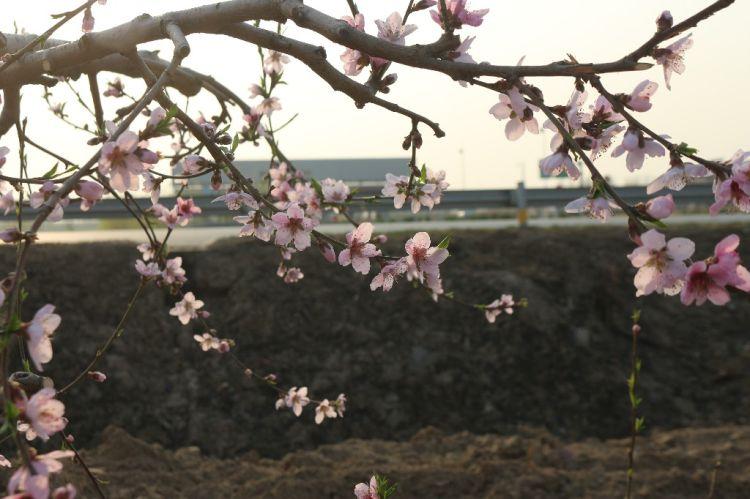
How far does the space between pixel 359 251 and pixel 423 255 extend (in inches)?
7.2

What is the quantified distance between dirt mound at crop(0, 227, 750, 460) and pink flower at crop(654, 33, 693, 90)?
11.5 ft

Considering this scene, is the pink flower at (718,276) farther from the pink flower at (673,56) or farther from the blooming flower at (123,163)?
the blooming flower at (123,163)

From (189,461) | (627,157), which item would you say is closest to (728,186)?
(627,157)

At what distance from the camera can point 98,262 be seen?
229 inches

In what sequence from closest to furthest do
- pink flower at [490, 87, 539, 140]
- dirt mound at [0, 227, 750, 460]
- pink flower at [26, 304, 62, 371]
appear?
pink flower at [26, 304, 62, 371]
pink flower at [490, 87, 539, 140]
dirt mound at [0, 227, 750, 460]

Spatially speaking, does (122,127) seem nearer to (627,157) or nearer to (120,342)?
(627,157)

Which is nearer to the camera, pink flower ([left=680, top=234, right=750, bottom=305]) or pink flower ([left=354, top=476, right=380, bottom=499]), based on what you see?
pink flower ([left=680, top=234, right=750, bottom=305])

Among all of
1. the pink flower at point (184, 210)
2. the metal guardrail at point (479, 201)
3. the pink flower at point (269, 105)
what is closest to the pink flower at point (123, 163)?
the pink flower at point (184, 210)

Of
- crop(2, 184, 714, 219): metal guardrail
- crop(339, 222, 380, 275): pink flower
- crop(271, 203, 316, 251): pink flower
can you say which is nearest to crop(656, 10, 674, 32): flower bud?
crop(339, 222, 380, 275): pink flower

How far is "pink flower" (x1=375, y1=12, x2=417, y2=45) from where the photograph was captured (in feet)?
6.01

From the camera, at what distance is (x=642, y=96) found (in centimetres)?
139

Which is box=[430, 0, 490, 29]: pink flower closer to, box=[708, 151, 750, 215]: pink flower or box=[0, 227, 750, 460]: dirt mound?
box=[708, 151, 750, 215]: pink flower

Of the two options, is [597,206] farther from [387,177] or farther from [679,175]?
[387,177]

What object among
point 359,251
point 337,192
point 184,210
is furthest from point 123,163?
point 184,210
